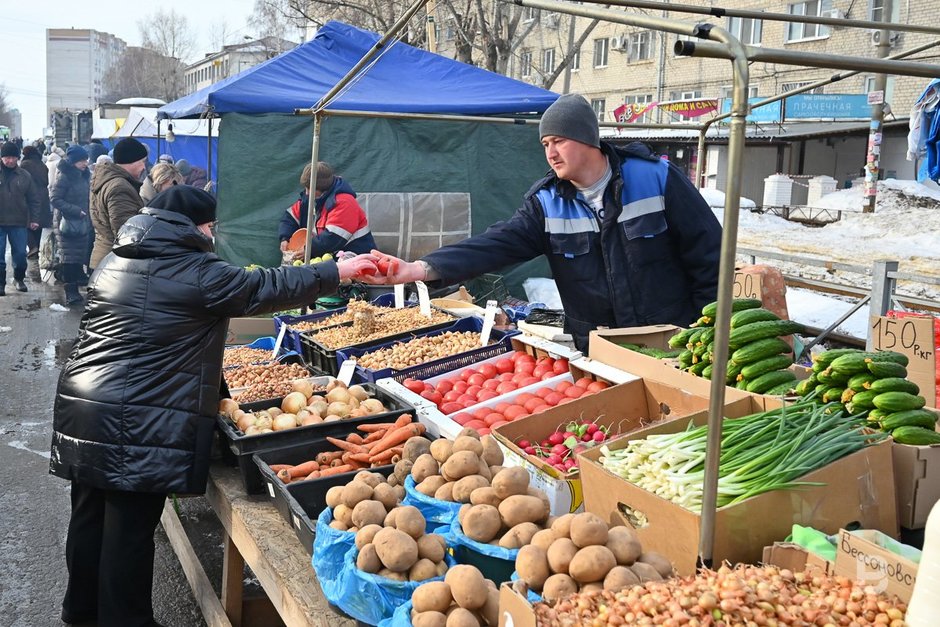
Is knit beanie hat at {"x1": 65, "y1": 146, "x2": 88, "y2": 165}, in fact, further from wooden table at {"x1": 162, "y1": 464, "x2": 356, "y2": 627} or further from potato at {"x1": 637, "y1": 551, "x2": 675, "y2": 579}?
potato at {"x1": 637, "y1": 551, "x2": 675, "y2": 579}

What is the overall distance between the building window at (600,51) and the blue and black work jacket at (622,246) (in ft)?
128

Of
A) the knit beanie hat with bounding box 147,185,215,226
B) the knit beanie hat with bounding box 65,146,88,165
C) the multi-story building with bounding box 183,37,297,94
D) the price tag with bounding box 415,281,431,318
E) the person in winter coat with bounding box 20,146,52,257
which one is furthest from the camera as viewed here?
the multi-story building with bounding box 183,37,297,94

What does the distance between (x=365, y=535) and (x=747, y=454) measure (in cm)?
117

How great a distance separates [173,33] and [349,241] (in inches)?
3051

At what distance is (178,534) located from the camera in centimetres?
468

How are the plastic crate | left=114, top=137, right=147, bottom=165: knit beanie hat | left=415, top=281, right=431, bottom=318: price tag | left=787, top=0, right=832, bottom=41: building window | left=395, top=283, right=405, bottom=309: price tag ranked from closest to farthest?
1. the plastic crate
2. left=415, top=281, right=431, bottom=318: price tag
3. left=395, top=283, right=405, bottom=309: price tag
4. left=114, top=137, right=147, bottom=165: knit beanie hat
5. left=787, top=0, right=832, bottom=41: building window

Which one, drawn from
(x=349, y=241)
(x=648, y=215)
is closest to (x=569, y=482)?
(x=648, y=215)

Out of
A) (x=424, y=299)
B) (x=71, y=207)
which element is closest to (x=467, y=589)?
(x=424, y=299)

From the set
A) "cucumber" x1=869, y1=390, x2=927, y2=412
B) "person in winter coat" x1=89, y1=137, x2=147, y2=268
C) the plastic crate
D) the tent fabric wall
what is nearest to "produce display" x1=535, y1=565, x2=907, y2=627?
"cucumber" x1=869, y1=390, x2=927, y2=412

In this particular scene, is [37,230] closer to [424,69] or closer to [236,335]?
[424,69]

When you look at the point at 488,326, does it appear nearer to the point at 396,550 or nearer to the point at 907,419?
the point at 907,419

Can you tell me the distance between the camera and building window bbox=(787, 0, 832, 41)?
3153 centimetres

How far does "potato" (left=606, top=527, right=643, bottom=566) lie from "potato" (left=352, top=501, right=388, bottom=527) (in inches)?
30.7

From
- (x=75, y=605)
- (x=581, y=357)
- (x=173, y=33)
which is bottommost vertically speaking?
(x=75, y=605)
